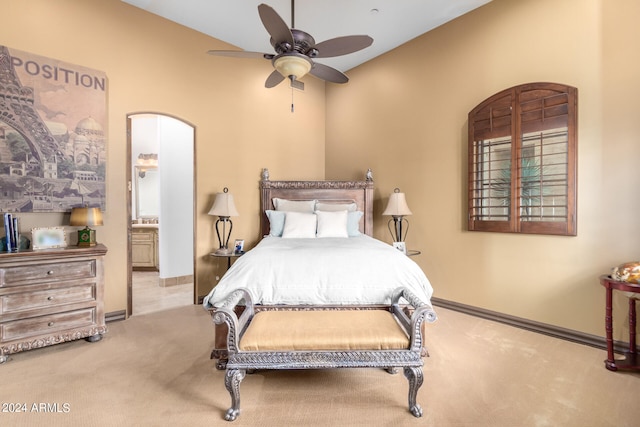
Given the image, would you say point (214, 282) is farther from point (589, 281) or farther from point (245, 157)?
point (589, 281)

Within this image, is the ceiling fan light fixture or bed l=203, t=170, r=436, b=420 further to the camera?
the ceiling fan light fixture

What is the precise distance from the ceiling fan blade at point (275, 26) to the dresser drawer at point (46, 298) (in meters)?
2.84

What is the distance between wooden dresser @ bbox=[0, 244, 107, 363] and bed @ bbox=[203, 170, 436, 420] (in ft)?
4.59

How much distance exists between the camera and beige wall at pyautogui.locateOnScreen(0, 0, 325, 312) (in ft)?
10.6

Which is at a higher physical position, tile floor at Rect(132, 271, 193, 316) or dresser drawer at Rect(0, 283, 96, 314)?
dresser drawer at Rect(0, 283, 96, 314)

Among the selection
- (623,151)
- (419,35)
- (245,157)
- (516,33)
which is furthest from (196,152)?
(623,151)

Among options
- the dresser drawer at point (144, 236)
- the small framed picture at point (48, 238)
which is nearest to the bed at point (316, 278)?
the small framed picture at point (48, 238)

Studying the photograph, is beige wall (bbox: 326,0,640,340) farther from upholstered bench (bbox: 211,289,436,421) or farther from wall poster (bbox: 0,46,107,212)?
wall poster (bbox: 0,46,107,212)

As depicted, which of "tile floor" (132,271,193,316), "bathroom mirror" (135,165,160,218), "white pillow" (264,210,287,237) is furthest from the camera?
"bathroom mirror" (135,165,160,218)

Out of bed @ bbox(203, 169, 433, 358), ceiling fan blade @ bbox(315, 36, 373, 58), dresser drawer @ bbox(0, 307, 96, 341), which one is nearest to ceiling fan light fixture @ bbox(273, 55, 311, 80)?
ceiling fan blade @ bbox(315, 36, 373, 58)

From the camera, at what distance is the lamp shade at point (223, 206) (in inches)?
163

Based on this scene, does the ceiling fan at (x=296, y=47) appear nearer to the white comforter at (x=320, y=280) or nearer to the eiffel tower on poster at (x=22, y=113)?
the white comforter at (x=320, y=280)

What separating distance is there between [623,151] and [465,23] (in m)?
2.26

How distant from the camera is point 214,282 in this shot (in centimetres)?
446
